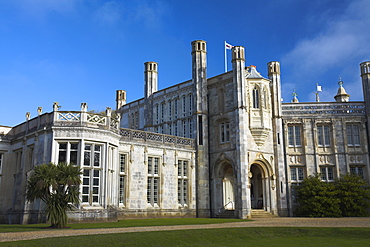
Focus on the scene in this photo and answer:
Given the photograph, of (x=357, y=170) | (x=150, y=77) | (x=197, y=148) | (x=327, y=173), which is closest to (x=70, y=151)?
(x=197, y=148)

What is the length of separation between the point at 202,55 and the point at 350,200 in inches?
747

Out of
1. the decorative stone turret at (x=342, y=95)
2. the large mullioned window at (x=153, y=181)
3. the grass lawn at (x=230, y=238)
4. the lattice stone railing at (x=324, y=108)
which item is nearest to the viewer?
the grass lawn at (x=230, y=238)

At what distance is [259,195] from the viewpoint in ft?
128

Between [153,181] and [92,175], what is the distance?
26.2 feet

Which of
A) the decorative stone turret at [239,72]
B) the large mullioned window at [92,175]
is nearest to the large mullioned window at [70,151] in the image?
the large mullioned window at [92,175]

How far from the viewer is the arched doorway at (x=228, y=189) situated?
36.7 m

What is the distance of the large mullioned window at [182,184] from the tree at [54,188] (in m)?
15.7

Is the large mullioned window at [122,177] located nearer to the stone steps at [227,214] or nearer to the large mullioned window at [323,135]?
the stone steps at [227,214]

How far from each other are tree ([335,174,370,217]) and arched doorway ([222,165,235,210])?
977 cm

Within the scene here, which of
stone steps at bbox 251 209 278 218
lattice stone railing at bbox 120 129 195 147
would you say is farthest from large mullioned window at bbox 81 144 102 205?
stone steps at bbox 251 209 278 218

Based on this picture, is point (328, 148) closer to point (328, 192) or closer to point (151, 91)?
point (328, 192)

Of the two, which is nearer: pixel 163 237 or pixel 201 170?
pixel 163 237

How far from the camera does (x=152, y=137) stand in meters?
33.2

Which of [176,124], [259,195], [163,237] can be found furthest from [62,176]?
[259,195]
